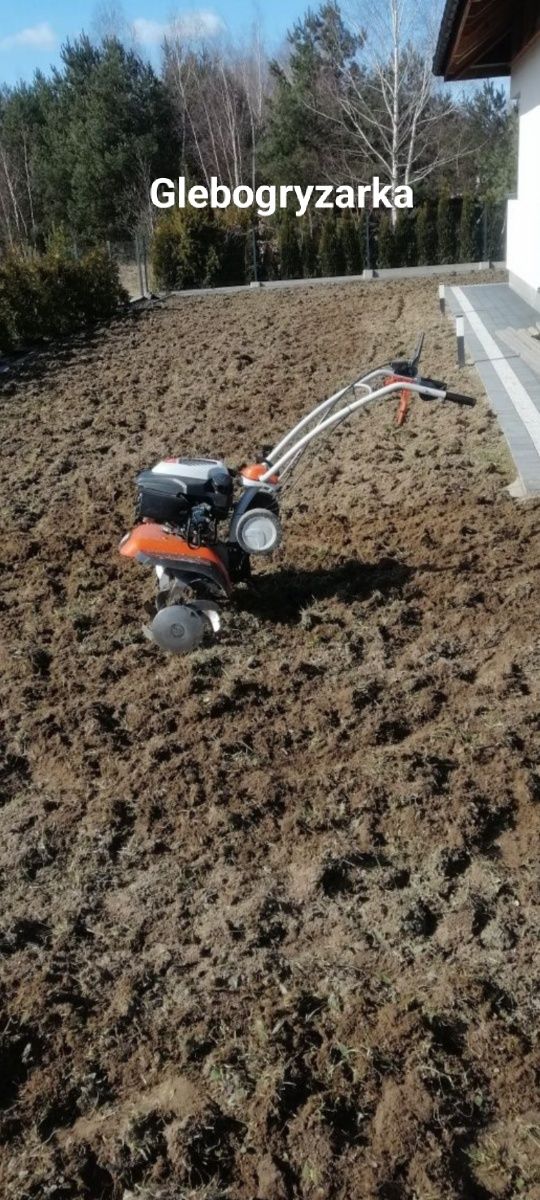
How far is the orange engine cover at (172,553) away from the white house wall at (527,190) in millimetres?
10093

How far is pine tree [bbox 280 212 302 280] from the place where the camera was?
2742 cm

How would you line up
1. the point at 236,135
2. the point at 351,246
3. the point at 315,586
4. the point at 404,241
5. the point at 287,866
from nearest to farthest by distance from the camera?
the point at 287,866, the point at 315,586, the point at 351,246, the point at 404,241, the point at 236,135

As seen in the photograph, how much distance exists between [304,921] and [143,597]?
3.01m

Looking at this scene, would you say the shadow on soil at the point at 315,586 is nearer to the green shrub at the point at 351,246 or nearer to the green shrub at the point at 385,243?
the green shrub at the point at 351,246

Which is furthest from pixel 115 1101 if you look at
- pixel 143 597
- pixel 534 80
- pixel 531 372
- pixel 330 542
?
pixel 534 80

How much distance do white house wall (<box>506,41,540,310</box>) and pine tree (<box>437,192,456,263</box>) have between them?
1076 cm

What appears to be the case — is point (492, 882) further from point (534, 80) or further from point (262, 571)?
point (534, 80)

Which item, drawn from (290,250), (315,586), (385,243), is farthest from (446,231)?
(315,586)

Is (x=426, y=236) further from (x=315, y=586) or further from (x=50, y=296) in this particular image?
(x=315, y=586)

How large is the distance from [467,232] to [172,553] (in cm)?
2624

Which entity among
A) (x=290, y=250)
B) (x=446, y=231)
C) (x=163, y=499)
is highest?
(x=163, y=499)

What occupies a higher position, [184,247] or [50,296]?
[184,247]

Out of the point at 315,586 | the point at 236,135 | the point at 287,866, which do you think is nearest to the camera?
the point at 287,866

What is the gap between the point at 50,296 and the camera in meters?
18.0
